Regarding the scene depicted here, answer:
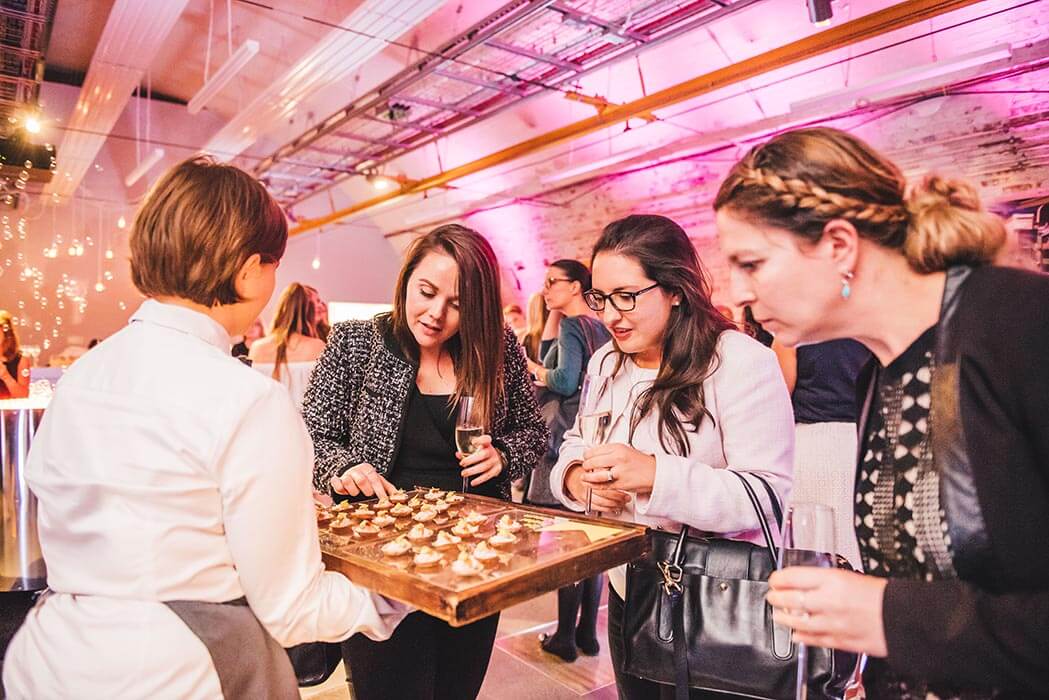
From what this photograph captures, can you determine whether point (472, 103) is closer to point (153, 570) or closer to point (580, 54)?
point (580, 54)

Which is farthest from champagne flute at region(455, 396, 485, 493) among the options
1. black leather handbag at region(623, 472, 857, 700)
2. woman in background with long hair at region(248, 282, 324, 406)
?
woman in background with long hair at region(248, 282, 324, 406)

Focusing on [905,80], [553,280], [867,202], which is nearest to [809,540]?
[867,202]

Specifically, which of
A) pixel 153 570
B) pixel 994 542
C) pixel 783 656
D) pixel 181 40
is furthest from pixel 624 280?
pixel 181 40

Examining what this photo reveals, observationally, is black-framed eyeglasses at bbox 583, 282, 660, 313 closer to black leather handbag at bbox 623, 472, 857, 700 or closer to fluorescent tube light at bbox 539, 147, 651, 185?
black leather handbag at bbox 623, 472, 857, 700

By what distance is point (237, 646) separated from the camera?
101 centimetres

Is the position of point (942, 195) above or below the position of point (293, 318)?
below

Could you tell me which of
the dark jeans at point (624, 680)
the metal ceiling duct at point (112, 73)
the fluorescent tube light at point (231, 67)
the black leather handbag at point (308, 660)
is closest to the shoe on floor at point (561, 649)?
the black leather handbag at point (308, 660)

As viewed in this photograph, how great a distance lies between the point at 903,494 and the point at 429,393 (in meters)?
1.28

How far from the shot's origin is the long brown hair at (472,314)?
1.91 meters

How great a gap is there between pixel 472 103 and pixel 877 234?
23.1 feet

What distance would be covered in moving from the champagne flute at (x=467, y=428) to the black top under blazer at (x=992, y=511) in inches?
39.8

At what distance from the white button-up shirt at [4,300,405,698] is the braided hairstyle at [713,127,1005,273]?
0.77 meters

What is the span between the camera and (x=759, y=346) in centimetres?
159

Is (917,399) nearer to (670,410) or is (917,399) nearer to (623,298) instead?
(670,410)
